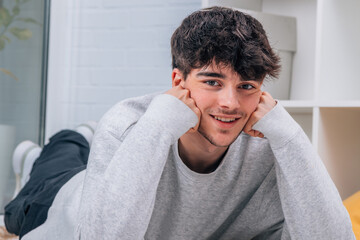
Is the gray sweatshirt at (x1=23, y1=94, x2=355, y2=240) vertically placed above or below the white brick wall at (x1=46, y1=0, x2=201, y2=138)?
below

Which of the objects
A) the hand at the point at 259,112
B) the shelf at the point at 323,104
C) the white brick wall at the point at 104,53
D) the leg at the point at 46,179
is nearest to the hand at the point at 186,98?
the hand at the point at 259,112

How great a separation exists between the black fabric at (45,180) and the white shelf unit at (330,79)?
707 millimetres

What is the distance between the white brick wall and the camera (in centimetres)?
202

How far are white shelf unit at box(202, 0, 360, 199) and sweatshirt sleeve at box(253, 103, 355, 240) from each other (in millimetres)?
453

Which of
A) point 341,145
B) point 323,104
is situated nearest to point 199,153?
point 323,104

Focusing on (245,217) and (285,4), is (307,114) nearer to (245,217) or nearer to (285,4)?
(285,4)

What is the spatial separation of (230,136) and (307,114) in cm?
78

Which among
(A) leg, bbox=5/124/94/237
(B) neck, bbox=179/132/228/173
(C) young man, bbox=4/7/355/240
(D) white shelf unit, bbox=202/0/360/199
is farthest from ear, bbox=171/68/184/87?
(A) leg, bbox=5/124/94/237

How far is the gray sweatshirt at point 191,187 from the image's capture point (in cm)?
89

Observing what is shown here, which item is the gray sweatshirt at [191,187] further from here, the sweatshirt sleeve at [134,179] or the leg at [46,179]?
the leg at [46,179]

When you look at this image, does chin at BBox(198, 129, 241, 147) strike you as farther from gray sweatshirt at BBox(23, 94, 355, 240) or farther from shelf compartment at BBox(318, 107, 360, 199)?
shelf compartment at BBox(318, 107, 360, 199)

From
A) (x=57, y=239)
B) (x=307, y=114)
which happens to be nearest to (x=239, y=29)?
(x=57, y=239)

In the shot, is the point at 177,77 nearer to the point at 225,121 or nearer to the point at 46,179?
the point at 225,121

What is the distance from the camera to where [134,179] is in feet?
2.92
